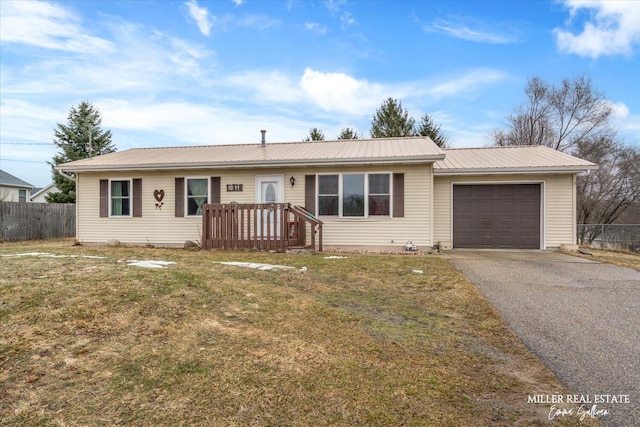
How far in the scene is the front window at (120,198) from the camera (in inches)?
459

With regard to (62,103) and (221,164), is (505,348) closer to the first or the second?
(221,164)

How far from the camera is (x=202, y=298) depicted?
416 cm

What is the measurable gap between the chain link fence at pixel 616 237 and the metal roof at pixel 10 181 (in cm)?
3763

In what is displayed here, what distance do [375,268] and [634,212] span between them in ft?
72.8

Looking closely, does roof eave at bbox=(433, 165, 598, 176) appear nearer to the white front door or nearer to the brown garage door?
the brown garage door

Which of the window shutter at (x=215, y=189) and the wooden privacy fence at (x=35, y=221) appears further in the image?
the wooden privacy fence at (x=35, y=221)

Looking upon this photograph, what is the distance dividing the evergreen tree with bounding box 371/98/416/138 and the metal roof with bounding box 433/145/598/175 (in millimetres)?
17852

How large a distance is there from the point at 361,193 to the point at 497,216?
431 centimetres

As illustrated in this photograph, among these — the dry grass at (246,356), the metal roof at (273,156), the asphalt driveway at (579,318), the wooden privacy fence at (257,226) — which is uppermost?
the metal roof at (273,156)

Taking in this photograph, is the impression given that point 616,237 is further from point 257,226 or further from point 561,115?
point 257,226

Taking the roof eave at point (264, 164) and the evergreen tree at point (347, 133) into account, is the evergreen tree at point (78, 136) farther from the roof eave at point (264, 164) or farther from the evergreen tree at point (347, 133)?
the evergreen tree at point (347, 133)

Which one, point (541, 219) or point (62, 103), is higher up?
point (62, 103)

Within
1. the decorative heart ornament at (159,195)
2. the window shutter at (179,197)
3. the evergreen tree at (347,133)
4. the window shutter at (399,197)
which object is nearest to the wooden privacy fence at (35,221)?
the decorative heart ornament at (159,195)

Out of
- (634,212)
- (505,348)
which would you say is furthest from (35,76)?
(634,212)
